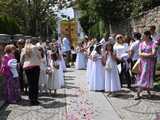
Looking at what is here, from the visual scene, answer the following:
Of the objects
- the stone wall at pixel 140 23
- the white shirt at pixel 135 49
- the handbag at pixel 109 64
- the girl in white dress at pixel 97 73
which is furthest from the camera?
the stone wall at pixel 140 23

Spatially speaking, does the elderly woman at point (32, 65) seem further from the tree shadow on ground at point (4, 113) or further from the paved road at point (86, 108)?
the tree shadow on ground at point (4, 113)

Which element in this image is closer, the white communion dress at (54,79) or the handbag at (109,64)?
the handbag at (109,64)

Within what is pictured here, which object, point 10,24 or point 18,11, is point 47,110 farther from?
point 18,11

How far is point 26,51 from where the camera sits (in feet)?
43.9

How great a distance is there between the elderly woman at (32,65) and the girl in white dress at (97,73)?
109 inches

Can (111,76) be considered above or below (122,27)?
below

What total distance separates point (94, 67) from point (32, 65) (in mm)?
3150

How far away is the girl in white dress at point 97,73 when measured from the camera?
1568 cm

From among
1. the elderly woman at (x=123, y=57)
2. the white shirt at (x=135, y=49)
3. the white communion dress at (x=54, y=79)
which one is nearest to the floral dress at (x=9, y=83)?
the white communion dress at (x=54, y=79)

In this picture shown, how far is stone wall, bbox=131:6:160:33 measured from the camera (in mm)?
22330

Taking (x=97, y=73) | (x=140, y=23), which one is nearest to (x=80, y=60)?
(x=140, y=23)

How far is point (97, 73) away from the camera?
15805 millimetres

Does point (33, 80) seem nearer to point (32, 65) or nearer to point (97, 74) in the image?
point (32, 65)

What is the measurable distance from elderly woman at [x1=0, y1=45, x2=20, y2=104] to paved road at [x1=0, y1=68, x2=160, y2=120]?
38cm
